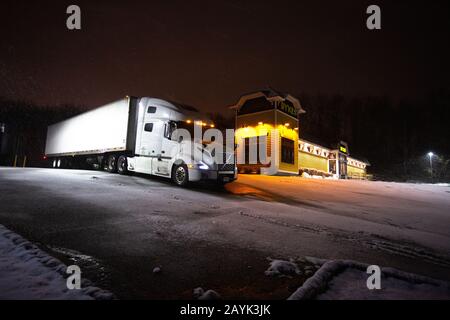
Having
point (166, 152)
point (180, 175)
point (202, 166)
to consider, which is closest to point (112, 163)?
point (166, 152)

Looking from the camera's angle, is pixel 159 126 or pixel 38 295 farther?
pixel 159 126

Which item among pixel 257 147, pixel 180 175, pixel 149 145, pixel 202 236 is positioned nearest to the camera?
pixel 202 236

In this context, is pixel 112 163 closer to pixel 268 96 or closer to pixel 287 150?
pixel 268 96

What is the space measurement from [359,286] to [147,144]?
11.4 m

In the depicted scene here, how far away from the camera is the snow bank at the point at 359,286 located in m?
2.78

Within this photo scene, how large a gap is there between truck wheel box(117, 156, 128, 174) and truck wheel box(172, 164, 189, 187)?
372 centimetres

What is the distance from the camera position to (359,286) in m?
3.00

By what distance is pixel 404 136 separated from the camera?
5366 centimetres
